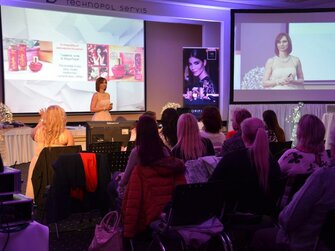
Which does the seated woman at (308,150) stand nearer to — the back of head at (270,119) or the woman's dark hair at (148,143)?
the woman's dark hair at (148,143)

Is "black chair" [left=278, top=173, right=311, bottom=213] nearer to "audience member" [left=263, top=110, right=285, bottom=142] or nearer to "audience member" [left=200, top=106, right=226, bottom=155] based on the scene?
"audience member" [left=200, top=106, right=226, bottom=155]

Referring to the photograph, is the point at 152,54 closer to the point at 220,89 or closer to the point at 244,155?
the point at 220,89

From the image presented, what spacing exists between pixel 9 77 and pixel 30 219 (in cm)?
646

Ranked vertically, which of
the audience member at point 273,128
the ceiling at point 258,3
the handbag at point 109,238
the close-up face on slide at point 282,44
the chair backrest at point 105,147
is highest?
→ the ceiling at point 258,3

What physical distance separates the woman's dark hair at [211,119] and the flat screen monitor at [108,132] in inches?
29.9

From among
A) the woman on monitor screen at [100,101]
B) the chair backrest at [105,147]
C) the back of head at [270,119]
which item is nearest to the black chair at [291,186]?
the chair backrest at [105,147]

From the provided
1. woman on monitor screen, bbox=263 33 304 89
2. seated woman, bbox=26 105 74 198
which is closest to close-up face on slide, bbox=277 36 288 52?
woman on monitor screen, bbox=263 33 304 89

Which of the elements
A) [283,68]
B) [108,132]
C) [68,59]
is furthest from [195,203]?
[283,68]

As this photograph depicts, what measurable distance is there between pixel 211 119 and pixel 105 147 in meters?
1.11

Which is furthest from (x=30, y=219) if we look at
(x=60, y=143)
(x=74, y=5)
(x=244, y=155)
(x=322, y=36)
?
(x=322, y=36)

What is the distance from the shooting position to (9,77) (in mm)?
8305

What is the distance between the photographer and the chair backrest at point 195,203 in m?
2.73

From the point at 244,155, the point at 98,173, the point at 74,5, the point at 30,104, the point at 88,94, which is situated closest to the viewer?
the point at 244,155

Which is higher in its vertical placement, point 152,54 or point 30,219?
point 152,54
